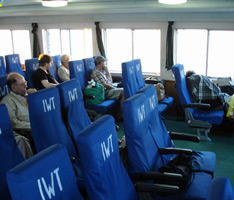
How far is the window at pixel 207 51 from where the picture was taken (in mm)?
5899

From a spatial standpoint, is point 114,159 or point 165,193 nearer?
point 114,159

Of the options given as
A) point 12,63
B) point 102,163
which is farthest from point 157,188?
point 12,63

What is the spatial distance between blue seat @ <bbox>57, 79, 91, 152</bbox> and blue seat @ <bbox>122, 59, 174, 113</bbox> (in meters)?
1.46

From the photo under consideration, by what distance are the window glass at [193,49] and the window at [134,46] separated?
0.51m

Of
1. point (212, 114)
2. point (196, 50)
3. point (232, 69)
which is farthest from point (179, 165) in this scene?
point (196, 50)

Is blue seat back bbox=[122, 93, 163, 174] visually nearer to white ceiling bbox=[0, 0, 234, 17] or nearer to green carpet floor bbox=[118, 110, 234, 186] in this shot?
green carpet floor bbox=[118, 110, 234, 186]

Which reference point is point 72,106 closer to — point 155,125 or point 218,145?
point 155,125

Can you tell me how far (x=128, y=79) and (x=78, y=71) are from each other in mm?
1014

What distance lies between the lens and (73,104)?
290cm

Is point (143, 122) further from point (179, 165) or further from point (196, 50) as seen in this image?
point (196, 50)

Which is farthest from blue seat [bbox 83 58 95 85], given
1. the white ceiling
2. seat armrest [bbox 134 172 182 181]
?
seat armrest [bbox 134 172 182 181]

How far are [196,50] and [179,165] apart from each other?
193 inches

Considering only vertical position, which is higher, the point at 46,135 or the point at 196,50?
the point at 196,50

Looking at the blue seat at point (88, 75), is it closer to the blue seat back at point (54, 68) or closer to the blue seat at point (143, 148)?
the blue seat back at point (54, 68)
